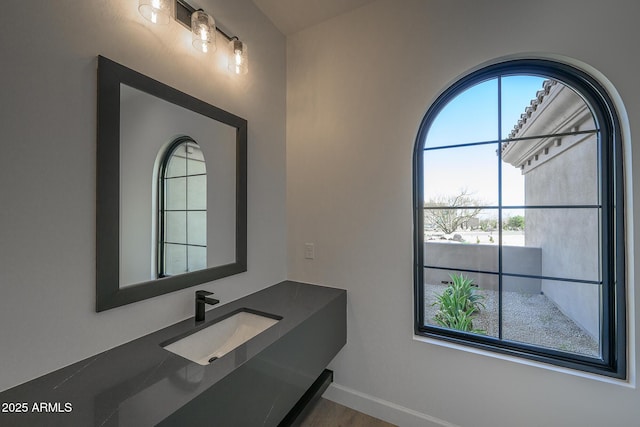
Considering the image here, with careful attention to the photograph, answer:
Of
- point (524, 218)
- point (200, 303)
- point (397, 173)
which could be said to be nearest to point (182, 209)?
A: point (200, 303)

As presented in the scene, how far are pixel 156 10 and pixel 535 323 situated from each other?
242 cm

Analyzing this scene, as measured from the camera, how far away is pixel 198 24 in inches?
49.8

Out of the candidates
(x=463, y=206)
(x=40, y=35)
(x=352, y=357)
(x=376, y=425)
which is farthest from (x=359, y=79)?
(x=376, y=425)

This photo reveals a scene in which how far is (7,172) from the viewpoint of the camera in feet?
2.53

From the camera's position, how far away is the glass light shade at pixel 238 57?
1.48 m

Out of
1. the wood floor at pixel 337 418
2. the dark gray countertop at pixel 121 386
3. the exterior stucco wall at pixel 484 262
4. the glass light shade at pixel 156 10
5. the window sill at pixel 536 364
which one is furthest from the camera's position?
the wood floor at pixel 337 418

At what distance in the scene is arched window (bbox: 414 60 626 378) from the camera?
1.28m

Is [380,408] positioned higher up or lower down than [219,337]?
lower down

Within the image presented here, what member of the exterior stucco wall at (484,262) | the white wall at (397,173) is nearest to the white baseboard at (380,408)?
the white wall at (397,173)

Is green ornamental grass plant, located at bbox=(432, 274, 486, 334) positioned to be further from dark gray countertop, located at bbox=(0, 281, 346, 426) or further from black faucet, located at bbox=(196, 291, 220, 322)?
black faucet, located at bbox=(196, 291, 220, 322)

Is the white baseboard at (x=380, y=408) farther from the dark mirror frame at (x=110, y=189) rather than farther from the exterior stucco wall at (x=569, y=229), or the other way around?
the dark mirror frame at (x=110, y=189)

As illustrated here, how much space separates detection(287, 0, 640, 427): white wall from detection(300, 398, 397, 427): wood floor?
0.20ft

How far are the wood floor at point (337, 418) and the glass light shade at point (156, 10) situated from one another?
2372mm

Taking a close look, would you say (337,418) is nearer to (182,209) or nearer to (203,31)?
(182,209)
